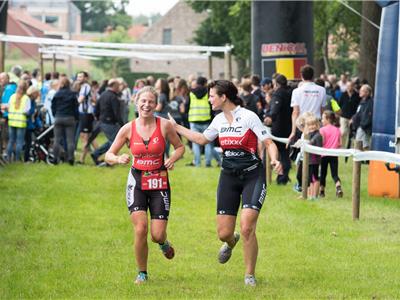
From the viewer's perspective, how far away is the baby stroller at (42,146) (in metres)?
26.1

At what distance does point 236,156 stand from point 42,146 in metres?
15.6

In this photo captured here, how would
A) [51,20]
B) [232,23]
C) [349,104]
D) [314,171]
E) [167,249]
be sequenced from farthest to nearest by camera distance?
[51,20], [232,23], [349,104], [314,171], [167,249]

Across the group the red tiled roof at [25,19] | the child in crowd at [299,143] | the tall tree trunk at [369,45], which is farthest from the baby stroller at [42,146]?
Result: the red tiled roof at [25,19]

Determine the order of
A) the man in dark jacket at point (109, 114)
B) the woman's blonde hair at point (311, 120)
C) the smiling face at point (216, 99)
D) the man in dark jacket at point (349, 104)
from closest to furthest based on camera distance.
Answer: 1. the smiling face at point (216, 99)
2. the woman's blonde hair at point (311, 120)
3. the man in dark jacket at point (109, 114)
4. the man in dark jacket at point (349, 104)

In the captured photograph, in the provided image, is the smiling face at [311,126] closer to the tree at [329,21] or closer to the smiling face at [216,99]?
the smiling face at [216,99]

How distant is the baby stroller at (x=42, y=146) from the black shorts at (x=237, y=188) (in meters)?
15.2

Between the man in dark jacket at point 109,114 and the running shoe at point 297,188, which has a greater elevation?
the man in dark jacket at point 109,114

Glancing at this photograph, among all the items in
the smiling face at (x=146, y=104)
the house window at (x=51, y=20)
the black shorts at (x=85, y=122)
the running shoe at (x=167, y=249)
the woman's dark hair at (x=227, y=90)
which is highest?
the woman's dark hair at (x=227, y=90)

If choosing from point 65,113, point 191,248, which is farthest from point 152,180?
point 65,113

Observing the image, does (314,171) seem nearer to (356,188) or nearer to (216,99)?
(356,188)

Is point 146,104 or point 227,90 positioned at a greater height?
point 227,90

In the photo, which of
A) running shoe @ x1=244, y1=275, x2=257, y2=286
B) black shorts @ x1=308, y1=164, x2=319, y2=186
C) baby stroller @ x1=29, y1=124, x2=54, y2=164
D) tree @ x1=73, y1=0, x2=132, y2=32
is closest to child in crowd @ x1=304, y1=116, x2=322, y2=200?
black shorts @ x1=308, y1=164, x2=319, y2=186

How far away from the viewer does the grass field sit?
10.7 metres

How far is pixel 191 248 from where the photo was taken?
1344cm
